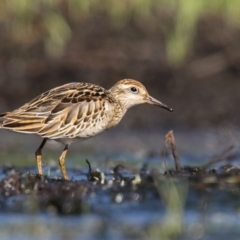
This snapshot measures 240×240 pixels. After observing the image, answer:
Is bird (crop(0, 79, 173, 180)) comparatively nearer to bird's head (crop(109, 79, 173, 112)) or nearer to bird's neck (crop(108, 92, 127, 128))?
bird's neck (crop(108, 92, 127, 128))

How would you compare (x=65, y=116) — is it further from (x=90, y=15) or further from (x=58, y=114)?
(x=90, y=15)

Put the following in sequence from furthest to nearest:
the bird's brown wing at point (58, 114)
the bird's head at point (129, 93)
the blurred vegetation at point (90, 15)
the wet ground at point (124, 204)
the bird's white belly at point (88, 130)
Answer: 1. the blurred vegetation at point (90, 15)
2. the bird's head at point (129, 93)
3. the bird's white belly at point (88, 130)
4. the bird's brown wing at point (58, 114)
5. the wet ground at point (124, 204)

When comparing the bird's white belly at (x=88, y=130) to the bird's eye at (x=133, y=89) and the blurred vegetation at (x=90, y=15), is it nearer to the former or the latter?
the bird's eye at (x=133, y=89)

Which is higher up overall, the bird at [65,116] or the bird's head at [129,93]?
the bird's head at [129,93]

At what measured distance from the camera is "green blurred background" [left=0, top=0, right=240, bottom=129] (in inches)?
664

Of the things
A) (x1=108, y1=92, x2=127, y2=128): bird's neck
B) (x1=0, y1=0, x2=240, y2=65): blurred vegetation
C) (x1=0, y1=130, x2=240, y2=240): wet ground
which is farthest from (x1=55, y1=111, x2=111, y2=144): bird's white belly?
(x1=0, y1=0, x2=240, y2=65): blurred vegetation

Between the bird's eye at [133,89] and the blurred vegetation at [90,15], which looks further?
the blurred vegetation at [90,15]

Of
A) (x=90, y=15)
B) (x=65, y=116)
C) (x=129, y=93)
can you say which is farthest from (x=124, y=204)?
(x=90, y=15)

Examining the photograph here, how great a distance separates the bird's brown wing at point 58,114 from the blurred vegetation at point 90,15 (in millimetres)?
5567

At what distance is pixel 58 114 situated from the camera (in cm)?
A: 1143

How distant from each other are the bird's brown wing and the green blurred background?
476 cm

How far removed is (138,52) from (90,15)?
1.37 m

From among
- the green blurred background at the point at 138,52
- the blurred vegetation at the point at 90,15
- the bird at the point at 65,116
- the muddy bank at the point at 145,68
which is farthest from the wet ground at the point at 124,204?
the blurred vegetation at the point at 90,15

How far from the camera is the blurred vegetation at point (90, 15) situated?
17.3 meters
